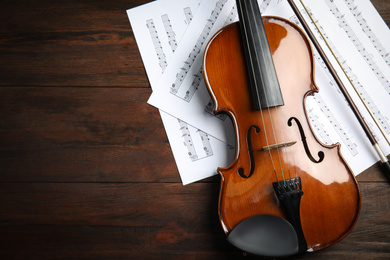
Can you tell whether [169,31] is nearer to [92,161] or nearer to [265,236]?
[92,161]

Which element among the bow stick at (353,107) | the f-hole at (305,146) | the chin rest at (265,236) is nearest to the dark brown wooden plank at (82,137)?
the chin rest at (265,236)

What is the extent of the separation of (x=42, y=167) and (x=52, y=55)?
1.16ft

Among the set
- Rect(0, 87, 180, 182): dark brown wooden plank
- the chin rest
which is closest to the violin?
the chin rest

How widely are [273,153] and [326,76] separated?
0.37 meters

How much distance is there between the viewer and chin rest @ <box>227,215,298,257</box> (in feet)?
2.32

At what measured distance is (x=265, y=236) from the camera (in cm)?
72

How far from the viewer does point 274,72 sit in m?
0.79

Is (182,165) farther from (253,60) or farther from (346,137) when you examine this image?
(346,137)

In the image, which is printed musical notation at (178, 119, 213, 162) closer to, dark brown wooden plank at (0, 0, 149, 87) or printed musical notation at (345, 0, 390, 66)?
dark brown wooden plank at (0, 0, 149, 87)

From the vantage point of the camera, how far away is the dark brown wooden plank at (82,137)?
927 mm

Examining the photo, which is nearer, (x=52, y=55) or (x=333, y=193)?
(x=333, y=193)

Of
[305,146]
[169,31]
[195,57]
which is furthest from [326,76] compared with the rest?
[169,31]

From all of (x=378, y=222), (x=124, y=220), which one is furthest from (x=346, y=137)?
(x=124, y=220)

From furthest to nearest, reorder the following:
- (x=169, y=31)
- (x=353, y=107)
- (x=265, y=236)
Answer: (x=169, y=31)
(x=353, y=107)
(x=265, y=236)
